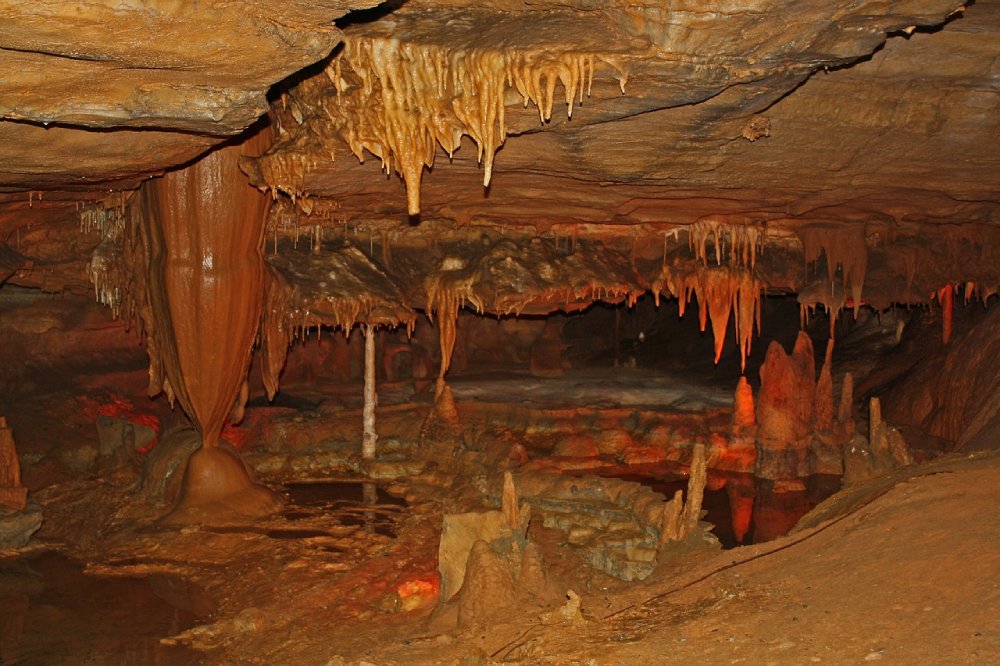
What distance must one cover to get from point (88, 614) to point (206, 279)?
158 inches

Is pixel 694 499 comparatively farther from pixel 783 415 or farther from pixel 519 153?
pixel 783 415

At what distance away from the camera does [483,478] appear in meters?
14.8

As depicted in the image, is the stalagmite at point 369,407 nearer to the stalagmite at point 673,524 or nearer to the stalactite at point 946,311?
the stalagmite at point 673,524

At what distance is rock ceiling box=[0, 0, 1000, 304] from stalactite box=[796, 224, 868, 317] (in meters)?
1.10

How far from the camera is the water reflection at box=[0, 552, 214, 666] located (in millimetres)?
8734

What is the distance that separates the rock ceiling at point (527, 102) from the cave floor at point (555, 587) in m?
3.55

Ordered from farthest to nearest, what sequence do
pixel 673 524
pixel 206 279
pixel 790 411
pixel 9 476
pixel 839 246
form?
1. pixel 790 411
2. pixel 839 246
3. pixel 9 476
4. pixel 206 279
5. pixel 673 524

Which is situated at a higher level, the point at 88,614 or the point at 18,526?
the point at 88,614

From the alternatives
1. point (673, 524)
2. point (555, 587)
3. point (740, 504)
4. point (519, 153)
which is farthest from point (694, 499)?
point (519, 153)

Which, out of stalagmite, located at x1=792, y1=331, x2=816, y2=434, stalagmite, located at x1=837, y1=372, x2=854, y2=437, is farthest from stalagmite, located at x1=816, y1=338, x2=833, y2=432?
stalagmite, located at x1=837, y1=372, x2=854, y2=437

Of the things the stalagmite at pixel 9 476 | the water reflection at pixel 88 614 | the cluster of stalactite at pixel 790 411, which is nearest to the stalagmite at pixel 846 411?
the cluster of stalactite at pixel 790 411

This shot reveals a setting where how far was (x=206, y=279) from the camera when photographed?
1148cm

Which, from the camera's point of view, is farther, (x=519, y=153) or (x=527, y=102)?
(x=519, y=153)

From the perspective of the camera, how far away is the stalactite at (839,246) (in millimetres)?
14196
